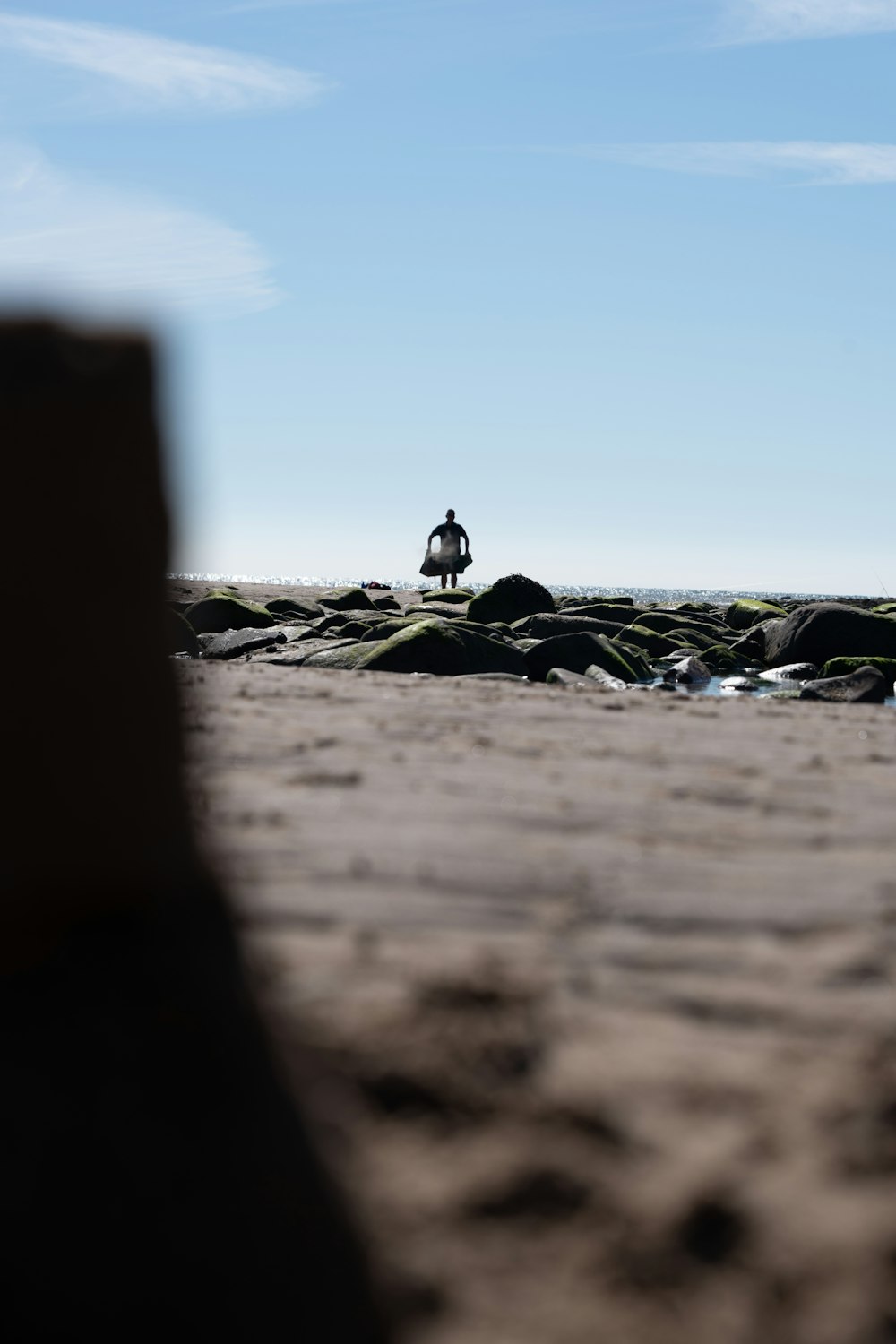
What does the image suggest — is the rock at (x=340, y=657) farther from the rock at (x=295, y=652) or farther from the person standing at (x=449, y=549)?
the person standing at (x=449, y=549)

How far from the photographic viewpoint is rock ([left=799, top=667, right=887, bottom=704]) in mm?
9203

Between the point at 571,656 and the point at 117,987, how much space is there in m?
10.0

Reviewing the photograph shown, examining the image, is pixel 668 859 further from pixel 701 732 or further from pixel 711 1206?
pixel 701 732

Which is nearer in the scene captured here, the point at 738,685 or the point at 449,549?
Result: the point at 738,685

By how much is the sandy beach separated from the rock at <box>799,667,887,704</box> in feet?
18.3

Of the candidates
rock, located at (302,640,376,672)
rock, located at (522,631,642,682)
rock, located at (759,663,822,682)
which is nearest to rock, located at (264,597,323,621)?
rock, located at (759,663,822,682)

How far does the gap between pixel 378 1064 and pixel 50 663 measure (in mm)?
1094

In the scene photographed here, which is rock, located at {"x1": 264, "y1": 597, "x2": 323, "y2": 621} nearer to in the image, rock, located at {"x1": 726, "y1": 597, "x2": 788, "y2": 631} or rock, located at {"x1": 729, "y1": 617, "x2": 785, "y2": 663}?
rock, located at {"x1": 729, "y1": 617, "x2": 785, "y2": 663}

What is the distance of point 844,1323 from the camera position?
53.9 inches

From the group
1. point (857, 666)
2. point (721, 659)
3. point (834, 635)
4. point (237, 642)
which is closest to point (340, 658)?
point (237, 642)

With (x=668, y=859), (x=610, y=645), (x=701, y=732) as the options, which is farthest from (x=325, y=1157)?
(x=610, y=645)

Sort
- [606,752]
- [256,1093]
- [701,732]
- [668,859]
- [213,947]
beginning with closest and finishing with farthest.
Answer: [256,1093] < [213,947] < [668,859] < [606,752] < [701,732]

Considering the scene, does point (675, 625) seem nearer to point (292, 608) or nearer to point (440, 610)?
point (440, 610)

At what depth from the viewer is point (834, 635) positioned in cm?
1565
